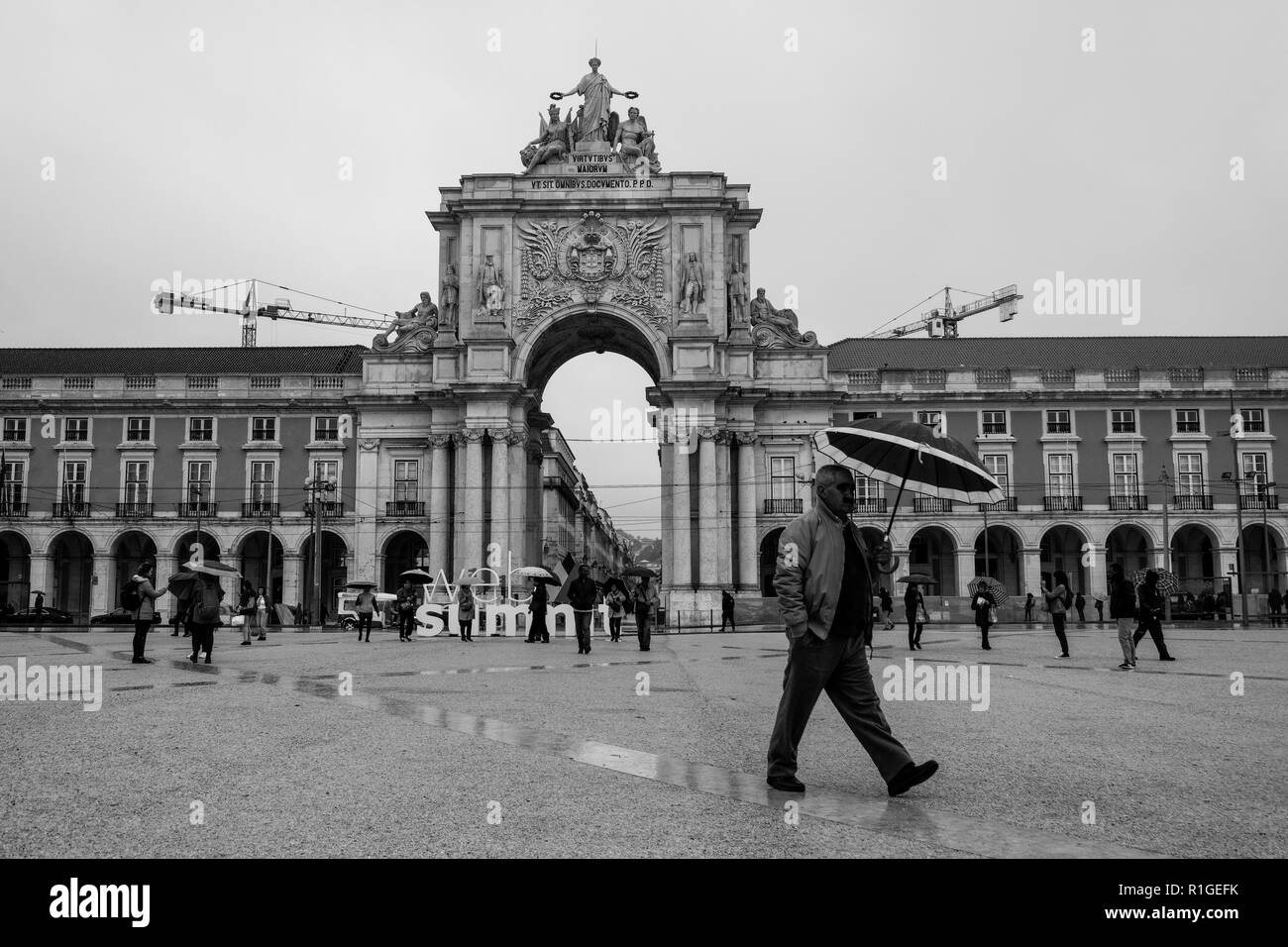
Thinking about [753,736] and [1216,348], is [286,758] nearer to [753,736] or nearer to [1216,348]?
[753,736]

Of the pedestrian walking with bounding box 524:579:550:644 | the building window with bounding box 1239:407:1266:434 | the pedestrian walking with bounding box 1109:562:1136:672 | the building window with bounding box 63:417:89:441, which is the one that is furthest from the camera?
the building window with bounding box 63:417:89:441

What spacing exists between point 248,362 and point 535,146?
75.8ft

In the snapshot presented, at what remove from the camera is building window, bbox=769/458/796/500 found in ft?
192

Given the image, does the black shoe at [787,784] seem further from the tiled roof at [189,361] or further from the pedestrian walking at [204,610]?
the tiled roof at [189,361]

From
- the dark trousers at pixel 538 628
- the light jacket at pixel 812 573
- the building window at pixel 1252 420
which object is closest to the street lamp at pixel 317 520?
the dark trousers at pixel 538 628

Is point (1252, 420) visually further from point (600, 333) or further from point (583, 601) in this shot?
point (583, 601)

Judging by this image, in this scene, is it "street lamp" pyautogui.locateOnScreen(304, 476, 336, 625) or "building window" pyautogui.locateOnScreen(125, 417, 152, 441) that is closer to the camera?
"street lamp" pyautogui.locateOnScreen(304, 476, 336, 625)

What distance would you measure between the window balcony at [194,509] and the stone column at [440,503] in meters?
12.8

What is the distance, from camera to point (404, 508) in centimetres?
5866

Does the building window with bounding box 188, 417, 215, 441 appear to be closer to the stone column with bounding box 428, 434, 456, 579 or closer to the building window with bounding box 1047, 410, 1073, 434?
the stone column with bounding box 428, 434, 456, 579

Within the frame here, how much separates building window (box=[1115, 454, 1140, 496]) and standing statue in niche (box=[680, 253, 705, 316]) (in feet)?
81.6

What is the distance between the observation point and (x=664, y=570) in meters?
55.5

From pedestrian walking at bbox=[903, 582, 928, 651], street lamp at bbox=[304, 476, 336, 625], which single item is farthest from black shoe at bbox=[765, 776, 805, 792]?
street lamp at bbox=[304, 476, 336, 625]
